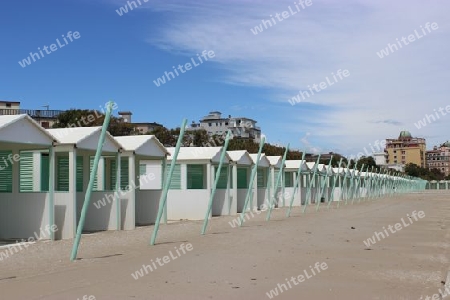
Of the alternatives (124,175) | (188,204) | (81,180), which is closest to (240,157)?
(188,204)

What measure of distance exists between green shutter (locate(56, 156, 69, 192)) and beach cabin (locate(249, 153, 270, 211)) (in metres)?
15.2

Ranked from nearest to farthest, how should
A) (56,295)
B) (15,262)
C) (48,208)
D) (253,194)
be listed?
Result: 1. (56,295)
2. (15,262)
3. (48,208)
4. (253,194)

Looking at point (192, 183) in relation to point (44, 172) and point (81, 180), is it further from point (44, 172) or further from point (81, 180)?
point (44, 172)

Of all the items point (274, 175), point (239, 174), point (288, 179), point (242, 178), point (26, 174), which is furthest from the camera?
point (288, 179)

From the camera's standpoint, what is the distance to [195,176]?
87.2 ft

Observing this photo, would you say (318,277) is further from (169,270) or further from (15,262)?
(15,262)

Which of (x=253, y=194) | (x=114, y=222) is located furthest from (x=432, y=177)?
(x=114, y=222)

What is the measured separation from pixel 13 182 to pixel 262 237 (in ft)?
25.0

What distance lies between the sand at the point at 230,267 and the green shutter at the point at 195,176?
28.3 feet

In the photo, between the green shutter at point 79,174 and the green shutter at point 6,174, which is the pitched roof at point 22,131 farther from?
the green shutter at point 79,174

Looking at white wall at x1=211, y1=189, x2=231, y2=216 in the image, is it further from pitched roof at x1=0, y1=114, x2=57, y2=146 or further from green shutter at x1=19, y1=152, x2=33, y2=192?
pitched roof at x1=0, y1=114, x2=57, y2=146

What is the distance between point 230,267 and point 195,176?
51.9 feet

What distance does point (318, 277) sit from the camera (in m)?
9.84

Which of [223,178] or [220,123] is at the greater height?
[220,123]
